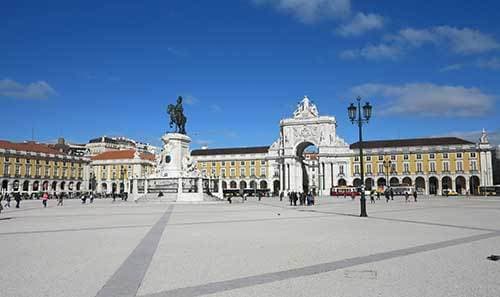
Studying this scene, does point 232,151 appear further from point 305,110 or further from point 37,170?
point 37,170

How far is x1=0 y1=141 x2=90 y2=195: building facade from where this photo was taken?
74.5m

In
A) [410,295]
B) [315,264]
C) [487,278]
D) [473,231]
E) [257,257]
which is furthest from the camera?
[473,231]

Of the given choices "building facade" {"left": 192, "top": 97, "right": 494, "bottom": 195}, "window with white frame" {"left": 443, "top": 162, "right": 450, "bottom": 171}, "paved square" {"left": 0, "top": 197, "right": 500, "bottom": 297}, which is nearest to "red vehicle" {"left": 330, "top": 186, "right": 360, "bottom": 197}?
"building facade" {"left": 192, "top": 97, "right": 494, "bottom": 195}

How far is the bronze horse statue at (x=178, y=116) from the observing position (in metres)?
45.8

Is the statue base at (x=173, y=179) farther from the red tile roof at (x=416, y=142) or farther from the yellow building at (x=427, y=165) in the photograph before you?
the red tile roof at (x=416, y=142)

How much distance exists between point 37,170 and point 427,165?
81672 millimetres

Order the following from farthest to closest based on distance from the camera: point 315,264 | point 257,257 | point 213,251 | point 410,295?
point 213,251 < point 257,257 < point 315,264 < point 410,295

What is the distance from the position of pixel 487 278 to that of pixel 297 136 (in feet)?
279

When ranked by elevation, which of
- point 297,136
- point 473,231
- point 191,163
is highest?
point 297,136

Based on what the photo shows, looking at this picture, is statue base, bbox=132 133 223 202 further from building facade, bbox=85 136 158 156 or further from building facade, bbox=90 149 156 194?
building facade, bbox=85 136 158 156

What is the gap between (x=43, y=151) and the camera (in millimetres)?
84125

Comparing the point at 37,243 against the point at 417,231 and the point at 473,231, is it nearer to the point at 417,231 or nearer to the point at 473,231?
the point at 417,231

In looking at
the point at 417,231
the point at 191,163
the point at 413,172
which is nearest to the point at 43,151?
the point at 191,163

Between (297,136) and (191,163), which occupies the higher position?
(297,136)
